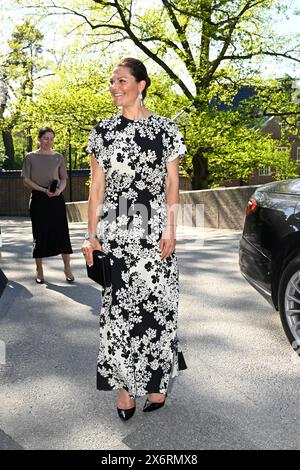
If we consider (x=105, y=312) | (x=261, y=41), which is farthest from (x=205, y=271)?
(x=261, y=41)

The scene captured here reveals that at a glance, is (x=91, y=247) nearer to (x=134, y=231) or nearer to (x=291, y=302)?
(x=134, y=231)

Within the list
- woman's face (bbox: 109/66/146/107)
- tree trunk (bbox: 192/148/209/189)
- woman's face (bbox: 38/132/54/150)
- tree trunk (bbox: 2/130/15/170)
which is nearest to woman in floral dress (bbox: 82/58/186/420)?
woman's face (bbox: 109/66/146/107)

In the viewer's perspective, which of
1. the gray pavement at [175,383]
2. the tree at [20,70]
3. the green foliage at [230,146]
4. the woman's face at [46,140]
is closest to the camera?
the gray pavement at [175,383]

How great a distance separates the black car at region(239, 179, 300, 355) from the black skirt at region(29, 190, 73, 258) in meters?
2.81

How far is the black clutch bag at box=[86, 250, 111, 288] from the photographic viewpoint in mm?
2975

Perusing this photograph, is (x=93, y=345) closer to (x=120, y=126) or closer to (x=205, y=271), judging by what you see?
(x=120, y=126)

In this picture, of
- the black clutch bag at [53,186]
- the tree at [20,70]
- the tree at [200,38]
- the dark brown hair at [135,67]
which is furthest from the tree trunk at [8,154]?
the dark brown hair at [135,67]

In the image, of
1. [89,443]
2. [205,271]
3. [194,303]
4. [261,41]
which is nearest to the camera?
[89,443]

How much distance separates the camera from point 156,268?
9.95 feet

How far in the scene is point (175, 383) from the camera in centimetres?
354

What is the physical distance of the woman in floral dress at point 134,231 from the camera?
9.71 ft

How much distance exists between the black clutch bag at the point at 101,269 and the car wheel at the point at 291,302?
4.95 feet

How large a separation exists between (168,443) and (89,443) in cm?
39

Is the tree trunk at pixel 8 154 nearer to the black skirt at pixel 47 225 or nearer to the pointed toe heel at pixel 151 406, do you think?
the black skirt at pixel 47 225
